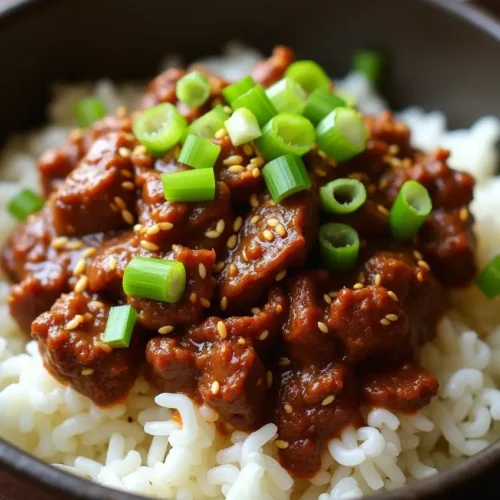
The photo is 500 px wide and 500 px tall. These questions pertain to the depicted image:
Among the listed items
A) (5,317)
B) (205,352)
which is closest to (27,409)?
(5,317)

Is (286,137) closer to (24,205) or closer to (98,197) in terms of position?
(98,197)

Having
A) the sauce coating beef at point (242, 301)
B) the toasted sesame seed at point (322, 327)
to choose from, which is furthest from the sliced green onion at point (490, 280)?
the toasted sesame seed at point (322, 327)

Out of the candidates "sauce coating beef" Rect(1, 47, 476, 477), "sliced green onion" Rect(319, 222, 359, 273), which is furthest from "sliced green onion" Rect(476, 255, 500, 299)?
"sliced green onion" Rect(319, 222, 359, 273)

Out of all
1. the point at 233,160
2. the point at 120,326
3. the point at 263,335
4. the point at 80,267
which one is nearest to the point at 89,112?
the point at 80,267

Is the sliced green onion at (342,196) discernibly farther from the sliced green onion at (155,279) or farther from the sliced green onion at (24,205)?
the sliced green onion at (24,205)

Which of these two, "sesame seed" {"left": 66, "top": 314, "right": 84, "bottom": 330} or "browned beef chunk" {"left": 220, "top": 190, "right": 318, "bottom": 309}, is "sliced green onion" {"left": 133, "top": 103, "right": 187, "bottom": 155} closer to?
"browned beef chunk" {"left": 220, "top": 190, "right": 318, "bottom": 309}
